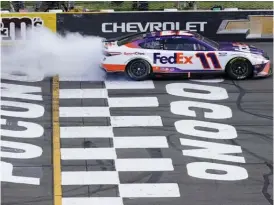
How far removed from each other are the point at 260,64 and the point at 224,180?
557 centimetres

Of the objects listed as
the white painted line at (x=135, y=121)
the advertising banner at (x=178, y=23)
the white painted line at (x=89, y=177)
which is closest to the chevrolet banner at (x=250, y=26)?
the advertising banner at (x=178, y=23)

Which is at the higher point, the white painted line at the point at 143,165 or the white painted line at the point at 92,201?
the white painted line at the point at 143,165

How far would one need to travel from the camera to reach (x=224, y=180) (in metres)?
12.6

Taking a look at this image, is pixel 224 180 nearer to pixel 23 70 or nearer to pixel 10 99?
pixel 10 99

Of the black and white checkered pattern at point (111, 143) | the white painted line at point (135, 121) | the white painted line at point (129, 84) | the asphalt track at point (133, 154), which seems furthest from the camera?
the white painted line at point (129, 84)

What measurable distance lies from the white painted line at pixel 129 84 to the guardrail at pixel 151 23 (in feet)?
9.02

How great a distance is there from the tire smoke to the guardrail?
246 mm

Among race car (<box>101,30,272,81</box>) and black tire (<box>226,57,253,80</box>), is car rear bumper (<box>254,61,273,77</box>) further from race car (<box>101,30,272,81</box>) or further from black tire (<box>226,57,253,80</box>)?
black tire (<box>226,57,253,80</box>)

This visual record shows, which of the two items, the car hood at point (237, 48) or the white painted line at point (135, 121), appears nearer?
the white painted line at point (135, 121)

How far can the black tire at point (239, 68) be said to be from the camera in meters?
17.5

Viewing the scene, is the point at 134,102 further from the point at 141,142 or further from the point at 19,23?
the point at 19,23

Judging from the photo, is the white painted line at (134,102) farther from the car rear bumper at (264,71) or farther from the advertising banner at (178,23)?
the advertising banner at (178,23)

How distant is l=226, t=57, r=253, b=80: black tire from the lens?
17.5 m

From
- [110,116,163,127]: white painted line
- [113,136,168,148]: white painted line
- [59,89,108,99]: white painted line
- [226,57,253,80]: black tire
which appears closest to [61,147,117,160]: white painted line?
[113,136,168,148]: white painted line
